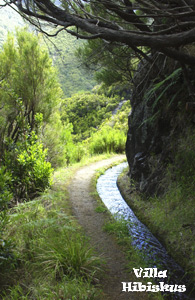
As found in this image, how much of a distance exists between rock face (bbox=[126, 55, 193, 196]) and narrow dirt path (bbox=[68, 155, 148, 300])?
1.29 m

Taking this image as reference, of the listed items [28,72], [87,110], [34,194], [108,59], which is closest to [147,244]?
[34,194]

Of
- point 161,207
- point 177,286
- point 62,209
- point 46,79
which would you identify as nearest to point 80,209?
point 62,209

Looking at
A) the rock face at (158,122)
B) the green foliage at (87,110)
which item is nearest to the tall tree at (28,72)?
the rock face at (158,122)

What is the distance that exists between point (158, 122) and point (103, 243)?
273cm

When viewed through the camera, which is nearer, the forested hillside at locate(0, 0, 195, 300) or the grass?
the grass

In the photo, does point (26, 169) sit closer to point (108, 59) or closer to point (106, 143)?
point (108, 59)

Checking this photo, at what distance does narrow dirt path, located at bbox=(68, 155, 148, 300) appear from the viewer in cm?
258

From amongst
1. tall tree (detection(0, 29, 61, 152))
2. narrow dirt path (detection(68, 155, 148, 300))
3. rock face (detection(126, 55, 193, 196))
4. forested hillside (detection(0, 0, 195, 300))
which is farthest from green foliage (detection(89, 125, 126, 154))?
rock face (detection(126, 55, 193, 196))

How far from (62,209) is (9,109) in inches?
141

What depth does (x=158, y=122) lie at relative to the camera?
5.00 m

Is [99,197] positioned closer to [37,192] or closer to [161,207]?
[37,192]

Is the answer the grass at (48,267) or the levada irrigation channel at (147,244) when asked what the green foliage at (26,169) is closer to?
the grass at (48,267)

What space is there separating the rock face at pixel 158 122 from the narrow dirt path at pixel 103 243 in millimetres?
1286

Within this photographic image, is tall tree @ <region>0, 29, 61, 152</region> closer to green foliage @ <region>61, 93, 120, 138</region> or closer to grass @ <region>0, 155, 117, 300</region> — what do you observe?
grass @ <region>0, 155, 117, 300</region>
